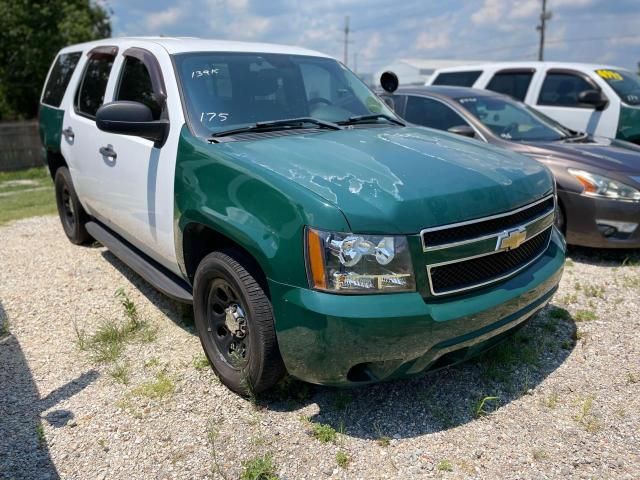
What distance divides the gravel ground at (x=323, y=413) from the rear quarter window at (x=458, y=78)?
619 cm

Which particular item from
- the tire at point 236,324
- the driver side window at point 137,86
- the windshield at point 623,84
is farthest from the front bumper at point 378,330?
the windshield at point 623,84

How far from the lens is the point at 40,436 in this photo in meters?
2.80

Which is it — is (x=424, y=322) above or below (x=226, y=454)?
above

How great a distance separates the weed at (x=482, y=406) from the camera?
2871mm

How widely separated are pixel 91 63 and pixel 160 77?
173cm

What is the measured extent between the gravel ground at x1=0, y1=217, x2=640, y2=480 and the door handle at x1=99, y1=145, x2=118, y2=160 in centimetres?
124

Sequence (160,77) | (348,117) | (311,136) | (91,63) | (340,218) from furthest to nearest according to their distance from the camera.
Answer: (91,63) → (348,117) → (160,77) → (311,136) → (340,218)

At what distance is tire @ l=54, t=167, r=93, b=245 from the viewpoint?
17.8 feet

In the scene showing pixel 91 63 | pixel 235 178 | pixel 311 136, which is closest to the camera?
pixel 235 178

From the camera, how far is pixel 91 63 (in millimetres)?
4844

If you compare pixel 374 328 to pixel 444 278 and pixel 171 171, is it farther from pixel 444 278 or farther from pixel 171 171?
pixel 171 171

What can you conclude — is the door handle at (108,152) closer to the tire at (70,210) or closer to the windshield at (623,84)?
the tire at (70,210)

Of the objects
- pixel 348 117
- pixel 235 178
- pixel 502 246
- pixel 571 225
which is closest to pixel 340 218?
pixel 235 178

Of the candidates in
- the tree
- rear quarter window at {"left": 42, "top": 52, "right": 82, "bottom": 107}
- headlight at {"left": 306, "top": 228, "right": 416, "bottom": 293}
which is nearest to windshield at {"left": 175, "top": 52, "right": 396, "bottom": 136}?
headlight at {"left": 306, "top": 228, "right": 416, "bottom": 293}
